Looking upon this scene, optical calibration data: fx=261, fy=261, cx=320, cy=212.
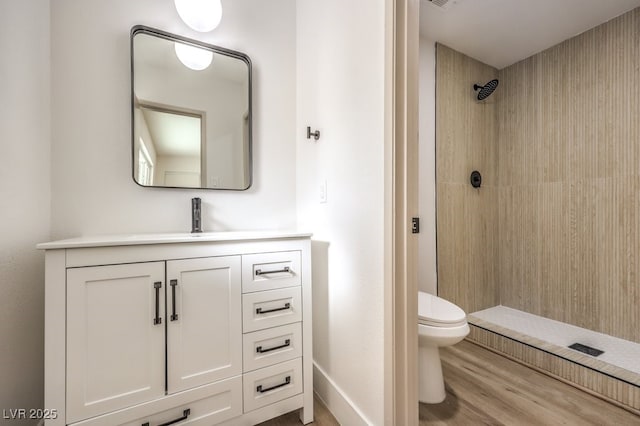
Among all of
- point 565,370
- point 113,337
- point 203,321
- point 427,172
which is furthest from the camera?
point 427,172


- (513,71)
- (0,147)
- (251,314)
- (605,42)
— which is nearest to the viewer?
(0,147)

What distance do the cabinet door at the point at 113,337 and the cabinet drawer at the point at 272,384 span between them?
1.16 feet

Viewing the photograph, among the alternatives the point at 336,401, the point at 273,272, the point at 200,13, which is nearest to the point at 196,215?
the point at 273,272

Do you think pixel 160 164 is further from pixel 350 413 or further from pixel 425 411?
pixel 425 411

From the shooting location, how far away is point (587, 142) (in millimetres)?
2074

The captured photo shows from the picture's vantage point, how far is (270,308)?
48.4 inches

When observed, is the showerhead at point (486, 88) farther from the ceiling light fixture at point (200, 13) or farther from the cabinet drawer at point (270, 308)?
the cabinet drawer at point (270, 308)

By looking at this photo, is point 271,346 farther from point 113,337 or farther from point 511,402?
point 511,402

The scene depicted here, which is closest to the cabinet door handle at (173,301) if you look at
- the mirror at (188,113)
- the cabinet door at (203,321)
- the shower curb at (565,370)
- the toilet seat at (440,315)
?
the cabinet door at (203,321)

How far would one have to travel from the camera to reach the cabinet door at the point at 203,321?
104 cm

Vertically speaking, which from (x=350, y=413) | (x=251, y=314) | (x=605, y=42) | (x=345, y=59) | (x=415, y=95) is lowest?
(x=350, y=413)

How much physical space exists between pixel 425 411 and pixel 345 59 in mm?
1837

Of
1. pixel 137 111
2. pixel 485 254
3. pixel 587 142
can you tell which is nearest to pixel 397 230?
pixel 137 111

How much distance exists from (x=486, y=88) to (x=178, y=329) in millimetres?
2901
